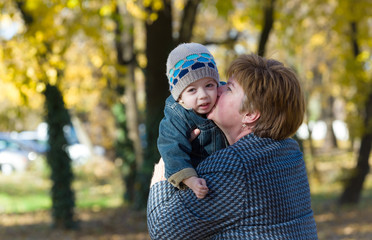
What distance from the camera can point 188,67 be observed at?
7.89ft

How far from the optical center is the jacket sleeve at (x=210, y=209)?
6.44 feet

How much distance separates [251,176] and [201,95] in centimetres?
50

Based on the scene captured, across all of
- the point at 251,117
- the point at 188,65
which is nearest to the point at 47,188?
the point at 188,65

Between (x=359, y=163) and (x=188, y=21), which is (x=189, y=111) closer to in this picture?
(x=188, y=21)

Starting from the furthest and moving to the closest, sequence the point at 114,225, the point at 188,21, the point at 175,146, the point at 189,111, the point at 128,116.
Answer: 1. the point at 128,116
2. the point at 114,225
3. the point at 188,21
4. the point at 189,111
5. the point at 175,146

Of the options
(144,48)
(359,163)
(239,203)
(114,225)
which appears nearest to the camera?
(239,203)

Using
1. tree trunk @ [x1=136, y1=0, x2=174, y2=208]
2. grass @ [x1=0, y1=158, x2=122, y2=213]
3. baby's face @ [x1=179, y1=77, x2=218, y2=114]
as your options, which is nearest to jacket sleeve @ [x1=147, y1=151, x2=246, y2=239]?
baby's face @ [x1=179, y1=77, x2=218, y2=114]

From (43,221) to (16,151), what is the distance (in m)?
11.7

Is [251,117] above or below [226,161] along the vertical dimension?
above

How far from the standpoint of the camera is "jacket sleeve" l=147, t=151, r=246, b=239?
1.96 m

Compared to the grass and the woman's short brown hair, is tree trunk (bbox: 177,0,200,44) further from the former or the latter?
the woman's short brown hair

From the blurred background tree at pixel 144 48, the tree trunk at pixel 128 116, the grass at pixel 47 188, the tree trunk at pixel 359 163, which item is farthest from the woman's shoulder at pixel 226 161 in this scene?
the tree trunk at pixel 128 116

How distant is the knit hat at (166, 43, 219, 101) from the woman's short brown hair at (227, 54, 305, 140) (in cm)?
31

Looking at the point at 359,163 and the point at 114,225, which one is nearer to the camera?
the point at 114,225
